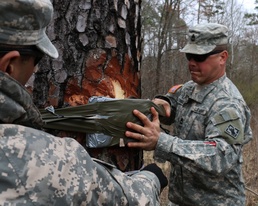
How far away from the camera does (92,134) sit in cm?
220

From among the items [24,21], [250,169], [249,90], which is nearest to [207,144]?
[24,21]

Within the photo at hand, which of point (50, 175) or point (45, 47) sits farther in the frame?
point (45, 47)

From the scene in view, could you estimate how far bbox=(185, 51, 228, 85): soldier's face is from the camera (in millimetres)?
2936

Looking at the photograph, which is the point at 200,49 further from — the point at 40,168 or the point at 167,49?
the point at 167,49

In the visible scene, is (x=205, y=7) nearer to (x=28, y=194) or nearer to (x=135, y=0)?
(x=135, y=0)

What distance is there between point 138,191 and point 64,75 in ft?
3.05

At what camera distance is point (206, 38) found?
9.75 ft

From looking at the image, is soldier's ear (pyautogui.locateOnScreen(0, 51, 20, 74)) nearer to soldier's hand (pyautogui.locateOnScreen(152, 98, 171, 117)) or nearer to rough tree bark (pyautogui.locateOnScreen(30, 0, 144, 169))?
rough tree bark (pyautogui.locateOnScreen(30, 0, 144, 169))

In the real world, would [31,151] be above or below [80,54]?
below

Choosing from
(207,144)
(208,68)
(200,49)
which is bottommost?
(207,144)

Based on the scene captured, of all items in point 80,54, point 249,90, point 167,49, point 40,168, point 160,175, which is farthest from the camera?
point 249,90

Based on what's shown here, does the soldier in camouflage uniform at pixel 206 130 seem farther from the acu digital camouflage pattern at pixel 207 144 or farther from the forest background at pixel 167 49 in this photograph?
the forest background at pixel 167 49

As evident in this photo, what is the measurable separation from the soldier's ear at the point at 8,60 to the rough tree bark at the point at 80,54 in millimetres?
826

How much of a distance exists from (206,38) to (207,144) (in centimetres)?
84
